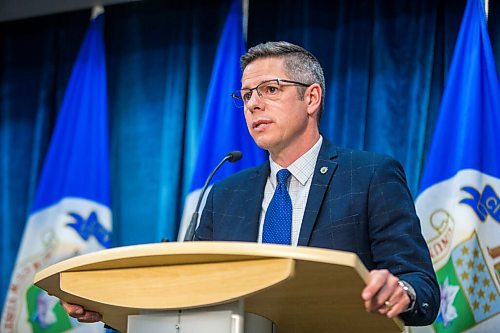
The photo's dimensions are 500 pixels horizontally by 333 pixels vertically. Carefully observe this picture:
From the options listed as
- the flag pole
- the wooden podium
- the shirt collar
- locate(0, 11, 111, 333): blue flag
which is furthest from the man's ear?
the flag pole

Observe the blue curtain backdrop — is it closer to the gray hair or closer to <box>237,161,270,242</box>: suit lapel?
the gray hair

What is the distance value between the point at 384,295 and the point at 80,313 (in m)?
0.85

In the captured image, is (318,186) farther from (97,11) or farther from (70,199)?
(97,11)

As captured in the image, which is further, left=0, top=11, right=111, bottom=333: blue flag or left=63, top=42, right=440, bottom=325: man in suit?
left=0, top=11, right=111, bottom=333: blue flag

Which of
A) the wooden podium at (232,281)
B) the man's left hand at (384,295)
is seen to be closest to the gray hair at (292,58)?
the wooden podium at (232,281)

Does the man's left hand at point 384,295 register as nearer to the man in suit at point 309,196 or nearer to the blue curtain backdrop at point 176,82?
the man in suit at point 309,196

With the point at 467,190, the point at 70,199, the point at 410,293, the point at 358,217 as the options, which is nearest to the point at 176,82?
the point at 70,199

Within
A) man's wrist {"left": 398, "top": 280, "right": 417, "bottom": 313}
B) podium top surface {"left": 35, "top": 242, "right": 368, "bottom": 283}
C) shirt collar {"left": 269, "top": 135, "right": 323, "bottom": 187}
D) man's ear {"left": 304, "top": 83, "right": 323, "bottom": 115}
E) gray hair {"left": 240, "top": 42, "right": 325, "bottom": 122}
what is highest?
gray hair {"left": 240, "top": 42, "right": 325, "bottom": 122}

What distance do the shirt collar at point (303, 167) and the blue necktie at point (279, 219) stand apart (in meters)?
0.09

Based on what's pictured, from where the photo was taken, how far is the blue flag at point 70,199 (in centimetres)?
485

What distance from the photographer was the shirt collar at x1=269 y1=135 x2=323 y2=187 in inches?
108

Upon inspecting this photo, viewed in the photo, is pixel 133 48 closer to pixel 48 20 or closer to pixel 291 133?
pixel 48 20

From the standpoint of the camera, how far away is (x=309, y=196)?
99.3 inches

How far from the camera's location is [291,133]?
285cm
